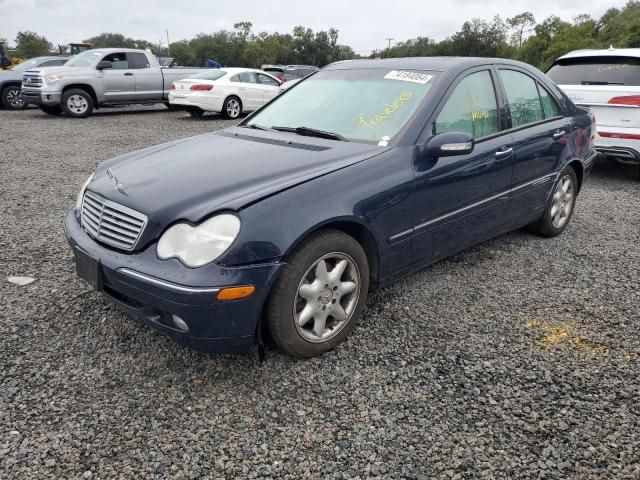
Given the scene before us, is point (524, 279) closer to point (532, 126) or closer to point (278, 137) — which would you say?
point (532, 126)

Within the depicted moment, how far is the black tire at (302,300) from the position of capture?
2.43 meters

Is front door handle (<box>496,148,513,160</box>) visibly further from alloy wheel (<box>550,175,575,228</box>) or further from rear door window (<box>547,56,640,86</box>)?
rear door window (<box>547,56,640,86</box>)

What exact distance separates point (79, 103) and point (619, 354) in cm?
1295

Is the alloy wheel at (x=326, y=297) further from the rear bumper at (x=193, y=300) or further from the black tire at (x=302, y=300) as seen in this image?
the rear bumper at (x=193, y=300)

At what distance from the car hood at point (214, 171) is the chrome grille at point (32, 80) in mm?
10557

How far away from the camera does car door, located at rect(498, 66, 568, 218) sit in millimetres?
3816

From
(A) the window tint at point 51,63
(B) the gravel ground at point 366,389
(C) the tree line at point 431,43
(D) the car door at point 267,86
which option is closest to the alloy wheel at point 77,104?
(A) the window tint at point 51,63

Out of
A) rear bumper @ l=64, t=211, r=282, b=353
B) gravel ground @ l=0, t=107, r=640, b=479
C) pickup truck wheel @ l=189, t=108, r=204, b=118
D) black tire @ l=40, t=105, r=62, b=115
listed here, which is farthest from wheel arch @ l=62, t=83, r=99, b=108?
rear bumper @ l=64, t=211, r=282, b=353

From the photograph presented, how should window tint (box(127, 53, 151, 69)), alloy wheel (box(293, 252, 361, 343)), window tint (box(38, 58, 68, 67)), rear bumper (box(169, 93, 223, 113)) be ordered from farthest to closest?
window tint (box(38, 58, 68, 67)) < window tint (box(127, 53, 151, 69)) < rear bumper (box(169, 93, 223, 113)) < alloy wheel (box(293, 252, 361, 343))

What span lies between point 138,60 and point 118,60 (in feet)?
1.82

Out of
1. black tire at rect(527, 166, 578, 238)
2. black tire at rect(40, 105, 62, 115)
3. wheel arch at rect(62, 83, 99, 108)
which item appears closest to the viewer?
black tire at rect(527, 166, 578, 238)

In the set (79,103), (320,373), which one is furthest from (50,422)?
(79,103)

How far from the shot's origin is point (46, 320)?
9.95ft

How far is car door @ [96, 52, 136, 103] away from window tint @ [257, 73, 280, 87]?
3250 millimetres
